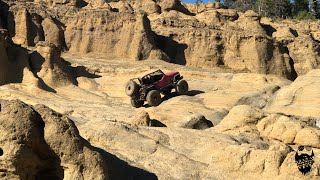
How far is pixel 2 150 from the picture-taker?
8875 mm

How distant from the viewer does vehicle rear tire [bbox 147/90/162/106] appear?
27.1 metres

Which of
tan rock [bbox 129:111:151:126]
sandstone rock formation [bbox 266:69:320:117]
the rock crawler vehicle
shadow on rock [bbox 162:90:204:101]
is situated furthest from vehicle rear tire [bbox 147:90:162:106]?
tan rock [bbox 129:111:151:126]

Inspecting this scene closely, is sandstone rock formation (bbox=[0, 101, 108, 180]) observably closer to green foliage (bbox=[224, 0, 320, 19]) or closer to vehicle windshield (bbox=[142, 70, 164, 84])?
vehicle windshield (bbox=[142, 70, 164, 84])

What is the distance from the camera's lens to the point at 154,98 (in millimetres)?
27344

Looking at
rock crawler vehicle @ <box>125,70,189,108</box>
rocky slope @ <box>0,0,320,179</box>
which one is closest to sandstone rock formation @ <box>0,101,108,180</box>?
rocky slope @ <box>0,0,320,179</box>

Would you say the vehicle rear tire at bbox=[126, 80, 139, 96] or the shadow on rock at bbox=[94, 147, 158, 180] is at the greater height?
the shadow on rock at bbox=[94, 147, 158, 180]

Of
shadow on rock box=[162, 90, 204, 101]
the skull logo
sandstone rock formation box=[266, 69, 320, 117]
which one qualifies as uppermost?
the skull logo

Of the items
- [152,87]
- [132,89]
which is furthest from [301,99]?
[132,89]

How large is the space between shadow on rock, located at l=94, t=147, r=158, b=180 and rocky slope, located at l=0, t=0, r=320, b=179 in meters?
0.03

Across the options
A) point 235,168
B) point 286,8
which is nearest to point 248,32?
point 286,8

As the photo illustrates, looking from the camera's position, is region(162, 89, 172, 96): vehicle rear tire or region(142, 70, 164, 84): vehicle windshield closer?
region(142, 70, 164, 84): vehicle windshield

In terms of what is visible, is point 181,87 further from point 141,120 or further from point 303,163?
point 303,163

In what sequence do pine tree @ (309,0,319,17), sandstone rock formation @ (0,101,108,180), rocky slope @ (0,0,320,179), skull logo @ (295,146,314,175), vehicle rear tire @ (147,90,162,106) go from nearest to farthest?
1. sandstone rock formation @ (0,101,108,180)
2. rocky slope @ (0,0,320,179)
3. skull logo @ (295,146,314,175)
4. vehicle rear tire @ (147,90,162,106)
5. pine tree @ (309,0,319,17)

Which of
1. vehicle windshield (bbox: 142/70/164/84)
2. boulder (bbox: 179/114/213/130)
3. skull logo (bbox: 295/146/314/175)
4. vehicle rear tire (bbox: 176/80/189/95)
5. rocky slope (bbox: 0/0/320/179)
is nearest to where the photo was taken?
rocky slope (bbox: 0/0/320/179)
